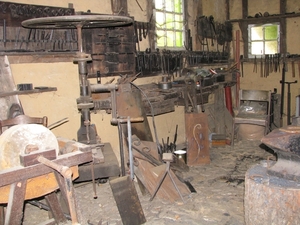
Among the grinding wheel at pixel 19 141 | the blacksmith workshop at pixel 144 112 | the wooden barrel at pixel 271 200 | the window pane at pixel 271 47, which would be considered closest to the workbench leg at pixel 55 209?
the blacksmith workshop at pixel 144 112

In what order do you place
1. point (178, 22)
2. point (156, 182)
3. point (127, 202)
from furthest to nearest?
1. point (178, 22)
2. point (156, 182)
3. point (127, 202)

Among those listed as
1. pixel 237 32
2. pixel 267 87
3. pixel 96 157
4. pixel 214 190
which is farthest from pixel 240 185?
pixel 237 32

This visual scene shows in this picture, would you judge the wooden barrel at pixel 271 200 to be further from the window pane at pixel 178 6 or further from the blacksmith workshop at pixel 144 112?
the window pane at pixel 178 6

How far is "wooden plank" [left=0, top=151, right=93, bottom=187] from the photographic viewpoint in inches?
74.4

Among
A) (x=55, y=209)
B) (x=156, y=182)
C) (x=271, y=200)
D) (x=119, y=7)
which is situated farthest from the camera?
(x=119, y=7)

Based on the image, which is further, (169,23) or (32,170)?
(169,23)

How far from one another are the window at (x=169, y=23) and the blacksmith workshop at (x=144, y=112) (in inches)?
1.1

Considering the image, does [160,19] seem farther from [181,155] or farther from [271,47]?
[271,47]

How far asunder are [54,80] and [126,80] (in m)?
0.93

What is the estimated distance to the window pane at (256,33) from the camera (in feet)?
21.7

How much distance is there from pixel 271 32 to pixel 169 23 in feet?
8.36

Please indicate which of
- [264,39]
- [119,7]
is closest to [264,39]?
[264,39]

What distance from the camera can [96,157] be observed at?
9.18ft

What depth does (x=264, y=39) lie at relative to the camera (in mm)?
6586
